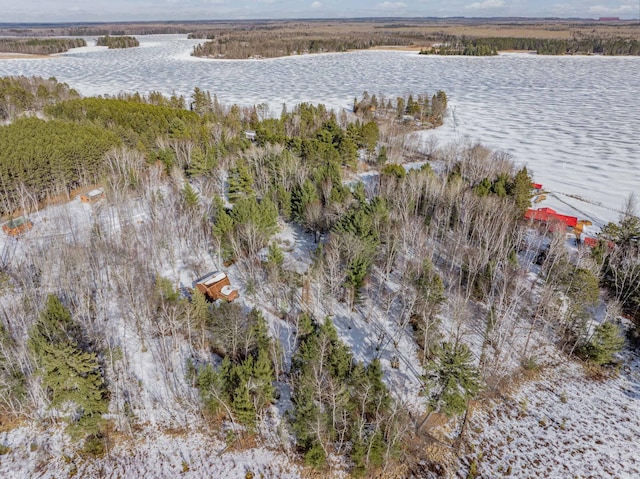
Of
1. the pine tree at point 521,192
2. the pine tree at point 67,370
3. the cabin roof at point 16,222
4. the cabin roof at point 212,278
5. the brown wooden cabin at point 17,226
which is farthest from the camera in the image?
the pine tree at point 521,192

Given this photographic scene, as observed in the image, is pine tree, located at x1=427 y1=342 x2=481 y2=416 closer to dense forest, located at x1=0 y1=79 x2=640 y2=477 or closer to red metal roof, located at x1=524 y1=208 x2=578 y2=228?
dense forest, located at x1=0 y1=79 x2=640 y2=477

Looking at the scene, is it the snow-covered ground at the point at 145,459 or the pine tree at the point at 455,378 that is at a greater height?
the pine tree at the point at 455,378

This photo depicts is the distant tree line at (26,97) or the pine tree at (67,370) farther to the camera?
the distant tree line at (26,97)

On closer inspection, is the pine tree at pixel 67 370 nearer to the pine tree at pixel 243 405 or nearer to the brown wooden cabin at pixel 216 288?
the pine tree at pixel 243 405

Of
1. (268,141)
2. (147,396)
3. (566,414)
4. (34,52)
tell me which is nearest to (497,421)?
(566,414)

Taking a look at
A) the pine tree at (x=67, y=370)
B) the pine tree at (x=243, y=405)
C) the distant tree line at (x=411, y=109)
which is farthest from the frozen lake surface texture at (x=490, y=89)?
the pine tree at (x=67, y=370)

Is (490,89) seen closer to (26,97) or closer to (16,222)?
(26,97)

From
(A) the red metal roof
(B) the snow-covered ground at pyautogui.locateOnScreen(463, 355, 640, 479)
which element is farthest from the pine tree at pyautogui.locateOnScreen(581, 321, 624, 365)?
(A) the red metal roof
